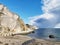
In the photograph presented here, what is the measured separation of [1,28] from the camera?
8144 cm

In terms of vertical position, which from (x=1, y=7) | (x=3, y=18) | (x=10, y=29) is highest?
(x=1, y=7)

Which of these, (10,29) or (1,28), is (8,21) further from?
(1,28)

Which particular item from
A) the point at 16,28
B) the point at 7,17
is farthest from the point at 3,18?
the point at 16,28

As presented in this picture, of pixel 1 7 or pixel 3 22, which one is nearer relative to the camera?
pixel 3 22

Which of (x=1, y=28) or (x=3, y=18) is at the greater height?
(x=3, y=18)

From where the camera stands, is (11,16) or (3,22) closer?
(3,22)

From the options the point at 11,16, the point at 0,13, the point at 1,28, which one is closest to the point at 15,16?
the point at 11,16

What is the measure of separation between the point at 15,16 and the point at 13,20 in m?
6.10

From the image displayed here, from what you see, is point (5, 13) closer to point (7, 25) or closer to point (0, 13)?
point (0, 13)

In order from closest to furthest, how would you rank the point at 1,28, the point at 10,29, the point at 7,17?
1. the point at 1,28
2. the point at 10,29
3. the point at 7,17

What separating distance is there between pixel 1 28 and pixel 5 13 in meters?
21.4

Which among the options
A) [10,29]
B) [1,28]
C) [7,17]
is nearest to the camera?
[1,28]

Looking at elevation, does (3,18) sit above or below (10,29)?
above

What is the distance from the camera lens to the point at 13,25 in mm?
94000
